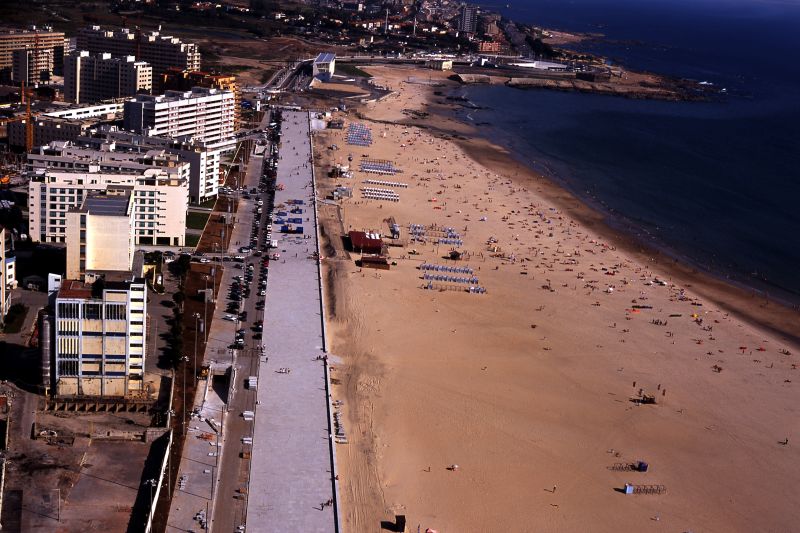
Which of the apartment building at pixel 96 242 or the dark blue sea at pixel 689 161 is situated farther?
the dark blue sea at pixel 689 161

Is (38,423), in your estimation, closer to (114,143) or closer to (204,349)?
(204,349)

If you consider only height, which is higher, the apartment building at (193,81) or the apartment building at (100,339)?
the apartment building at (193,81)

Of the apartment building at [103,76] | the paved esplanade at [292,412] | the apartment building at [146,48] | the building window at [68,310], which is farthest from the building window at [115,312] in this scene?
the apartment building at [146,48]

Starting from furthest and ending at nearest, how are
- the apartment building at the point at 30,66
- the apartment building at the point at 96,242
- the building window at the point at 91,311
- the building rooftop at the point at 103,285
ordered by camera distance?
the apartment building at the point at 30,66
the apartment building at the point at 96,242
the building rooftop at the point at 103,285
the building window at the point at 91,311

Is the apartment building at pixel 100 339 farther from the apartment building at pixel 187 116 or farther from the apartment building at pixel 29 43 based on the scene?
the apartment building at pixel 29 43

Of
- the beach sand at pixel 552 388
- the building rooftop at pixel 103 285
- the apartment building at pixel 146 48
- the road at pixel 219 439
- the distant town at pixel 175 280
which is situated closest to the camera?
the road at pixel 219 439

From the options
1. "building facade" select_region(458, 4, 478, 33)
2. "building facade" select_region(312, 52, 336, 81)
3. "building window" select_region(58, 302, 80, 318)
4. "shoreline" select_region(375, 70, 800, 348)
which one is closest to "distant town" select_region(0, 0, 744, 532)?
"building window" select_region(58, 302, 80, 318)

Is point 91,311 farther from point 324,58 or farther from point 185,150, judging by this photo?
point 324,58

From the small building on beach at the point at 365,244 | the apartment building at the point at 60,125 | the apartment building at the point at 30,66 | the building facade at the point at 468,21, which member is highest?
the building facade at the point at 468,21
